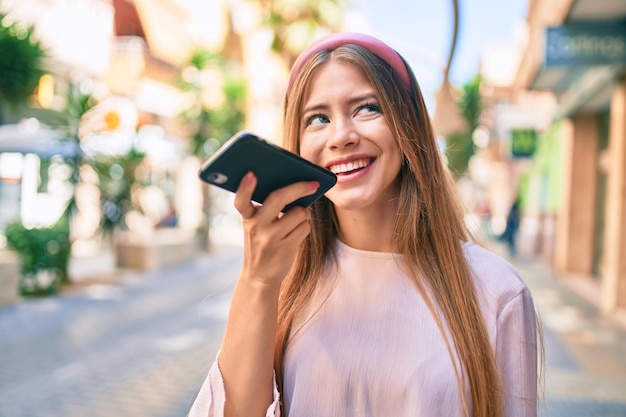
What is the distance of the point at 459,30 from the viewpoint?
313 inches

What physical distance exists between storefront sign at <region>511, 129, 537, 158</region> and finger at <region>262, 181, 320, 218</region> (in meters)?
21.8

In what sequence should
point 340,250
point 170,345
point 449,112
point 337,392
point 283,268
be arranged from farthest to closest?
point 449,112 < point 170,345 < point 340,250 < point 337,392 < point 283,268

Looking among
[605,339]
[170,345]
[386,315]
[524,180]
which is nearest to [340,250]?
[386,315]

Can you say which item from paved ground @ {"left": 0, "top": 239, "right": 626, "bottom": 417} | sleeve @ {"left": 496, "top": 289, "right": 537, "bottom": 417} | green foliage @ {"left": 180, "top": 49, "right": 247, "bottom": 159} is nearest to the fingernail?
sleeve @ {"left": 496, "top": 289, "right": 537, "bottom": 417}

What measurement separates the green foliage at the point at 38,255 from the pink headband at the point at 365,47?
996 cm

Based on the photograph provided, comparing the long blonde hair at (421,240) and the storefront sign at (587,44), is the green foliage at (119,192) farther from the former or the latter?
the long blonde hair at (421,240)

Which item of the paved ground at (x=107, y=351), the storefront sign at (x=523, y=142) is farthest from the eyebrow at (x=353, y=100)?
the storefront sign at (x=523, y=142)

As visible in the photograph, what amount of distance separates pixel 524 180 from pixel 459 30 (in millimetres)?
20273

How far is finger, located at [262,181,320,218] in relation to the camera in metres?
1.22

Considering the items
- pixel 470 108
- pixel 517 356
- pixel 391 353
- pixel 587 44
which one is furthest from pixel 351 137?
pixel 470 108

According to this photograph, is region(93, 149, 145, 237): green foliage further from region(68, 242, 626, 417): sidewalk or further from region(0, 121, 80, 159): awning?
region(68, 242, 626, 417): sidewalk

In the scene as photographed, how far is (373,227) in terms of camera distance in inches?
63.6

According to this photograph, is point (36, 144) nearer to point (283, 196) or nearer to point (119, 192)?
point (119, 192)

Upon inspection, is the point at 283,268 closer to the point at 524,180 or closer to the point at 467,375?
the point at 467,375
